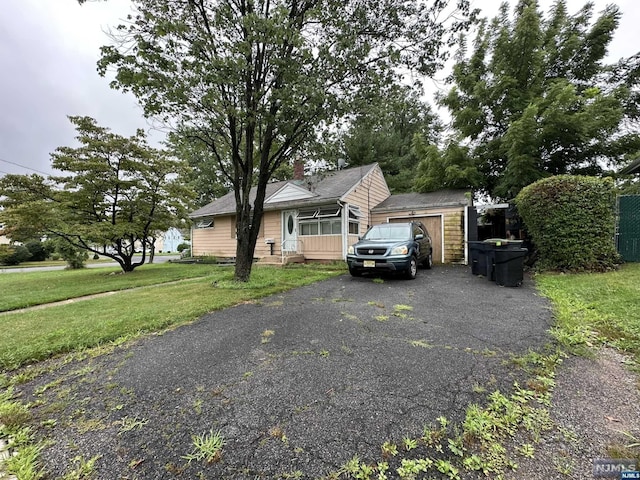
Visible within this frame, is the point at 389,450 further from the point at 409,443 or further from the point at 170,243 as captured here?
the point at 170,243

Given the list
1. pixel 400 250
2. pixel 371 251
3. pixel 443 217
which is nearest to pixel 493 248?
pixel 400 250

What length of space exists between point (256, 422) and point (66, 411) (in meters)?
1.53

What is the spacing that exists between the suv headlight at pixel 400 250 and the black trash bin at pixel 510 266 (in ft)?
6.98

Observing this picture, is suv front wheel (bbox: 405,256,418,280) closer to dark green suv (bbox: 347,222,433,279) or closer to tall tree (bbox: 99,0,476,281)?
dark green suv (bbox: 347,222,433,279)

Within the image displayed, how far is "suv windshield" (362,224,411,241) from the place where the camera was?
25.6ft

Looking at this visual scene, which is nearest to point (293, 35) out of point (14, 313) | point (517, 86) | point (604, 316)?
point (604, 316)

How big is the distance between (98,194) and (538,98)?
1810cm

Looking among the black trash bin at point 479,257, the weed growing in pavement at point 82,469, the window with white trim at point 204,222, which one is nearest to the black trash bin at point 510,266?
the black trash bin at point 479,257

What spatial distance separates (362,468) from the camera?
144 cm

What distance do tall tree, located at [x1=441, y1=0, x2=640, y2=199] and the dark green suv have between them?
6564 millimetres

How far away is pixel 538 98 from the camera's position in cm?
1106

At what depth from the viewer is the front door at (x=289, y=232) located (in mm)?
12562

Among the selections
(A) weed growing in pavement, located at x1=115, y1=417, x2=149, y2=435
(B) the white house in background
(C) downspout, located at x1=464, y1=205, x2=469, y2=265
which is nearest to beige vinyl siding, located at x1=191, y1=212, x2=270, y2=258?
(C) downspout, located at x1=464, y1=205, x2=469, y2=265

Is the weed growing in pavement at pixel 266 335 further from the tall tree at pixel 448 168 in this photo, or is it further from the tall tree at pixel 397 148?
the tall tree at pixel 448 168
